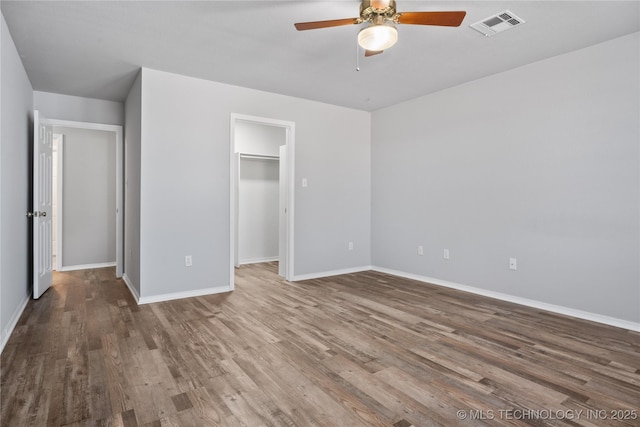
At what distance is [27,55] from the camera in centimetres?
336

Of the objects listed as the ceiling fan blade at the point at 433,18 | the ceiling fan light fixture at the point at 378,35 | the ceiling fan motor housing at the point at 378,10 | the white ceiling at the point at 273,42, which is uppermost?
the white ceiling at the point at 273,42

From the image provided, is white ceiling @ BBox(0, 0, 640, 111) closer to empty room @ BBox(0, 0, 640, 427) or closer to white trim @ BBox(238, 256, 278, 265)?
empty room @ BBox(0, 0, 640, 427)

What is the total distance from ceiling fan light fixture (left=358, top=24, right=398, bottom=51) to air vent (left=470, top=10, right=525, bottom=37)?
98 centimetres

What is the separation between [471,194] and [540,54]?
1.60 metres

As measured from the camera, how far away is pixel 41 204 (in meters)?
4.04

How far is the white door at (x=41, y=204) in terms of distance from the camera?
151 inches

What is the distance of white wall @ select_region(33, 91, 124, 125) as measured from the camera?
458 cm

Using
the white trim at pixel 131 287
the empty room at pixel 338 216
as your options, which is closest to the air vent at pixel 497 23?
the empty room at pixel 338 216

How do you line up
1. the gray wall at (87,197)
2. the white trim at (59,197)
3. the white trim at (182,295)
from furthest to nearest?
1. the gray wall at (87,197)
2. the white trim at (59,197)
3. the white trim at (182,295)

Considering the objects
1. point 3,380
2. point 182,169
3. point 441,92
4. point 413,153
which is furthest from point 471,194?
point 3,380

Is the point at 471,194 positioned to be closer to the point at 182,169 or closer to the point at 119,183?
the point at 182,169

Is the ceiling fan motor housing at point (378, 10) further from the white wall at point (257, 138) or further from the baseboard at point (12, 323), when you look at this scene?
the white wall at point (257, 138)

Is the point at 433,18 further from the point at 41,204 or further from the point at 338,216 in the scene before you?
the point at 41,204

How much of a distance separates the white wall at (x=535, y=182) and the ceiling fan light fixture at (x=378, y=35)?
2233mm
